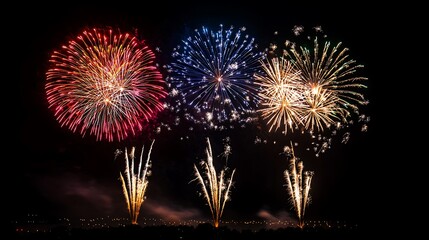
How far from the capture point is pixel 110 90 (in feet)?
73.3

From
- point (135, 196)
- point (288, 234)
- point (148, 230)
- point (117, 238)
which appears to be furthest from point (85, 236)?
point (288, 234)

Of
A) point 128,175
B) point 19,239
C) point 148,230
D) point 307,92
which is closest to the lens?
point 19,239

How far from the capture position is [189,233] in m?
21.6

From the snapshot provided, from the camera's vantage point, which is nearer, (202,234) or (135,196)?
(202,234)

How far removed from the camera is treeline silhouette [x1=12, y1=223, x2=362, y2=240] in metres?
20.4

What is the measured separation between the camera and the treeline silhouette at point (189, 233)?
20406 millimetres

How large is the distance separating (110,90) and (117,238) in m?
6.98

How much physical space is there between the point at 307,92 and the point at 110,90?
9.62 metres

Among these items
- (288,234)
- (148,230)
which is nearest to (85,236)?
(148,230)

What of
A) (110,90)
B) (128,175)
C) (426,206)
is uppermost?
(110,90)

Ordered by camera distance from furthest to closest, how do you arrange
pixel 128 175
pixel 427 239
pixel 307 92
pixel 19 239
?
pixel 128 175, pixel 307 92, pixel 427 239, pixel 19 239

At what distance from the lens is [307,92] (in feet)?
75.0

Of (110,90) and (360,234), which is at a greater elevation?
(110,90)

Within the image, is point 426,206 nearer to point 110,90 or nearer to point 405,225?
point 405,225
